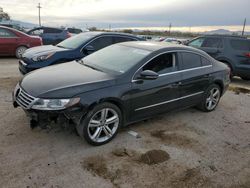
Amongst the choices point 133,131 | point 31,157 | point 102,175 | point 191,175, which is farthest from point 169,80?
point 31,157

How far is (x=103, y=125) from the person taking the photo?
381cm

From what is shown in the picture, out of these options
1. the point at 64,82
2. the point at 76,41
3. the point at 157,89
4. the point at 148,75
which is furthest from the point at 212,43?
the point at 64,82

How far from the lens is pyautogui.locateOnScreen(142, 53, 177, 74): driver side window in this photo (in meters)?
4.31

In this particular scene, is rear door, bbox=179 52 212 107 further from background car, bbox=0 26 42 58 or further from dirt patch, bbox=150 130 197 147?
background car, bbox=0 26 42 58

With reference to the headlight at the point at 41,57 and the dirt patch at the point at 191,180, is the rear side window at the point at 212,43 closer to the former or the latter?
the headlight at the point at 41,57

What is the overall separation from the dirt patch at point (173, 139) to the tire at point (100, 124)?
32.0 inches

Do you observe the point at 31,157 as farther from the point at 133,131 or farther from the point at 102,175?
the point at 133,131

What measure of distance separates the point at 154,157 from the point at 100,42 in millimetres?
4572

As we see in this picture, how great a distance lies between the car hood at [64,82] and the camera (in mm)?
3480

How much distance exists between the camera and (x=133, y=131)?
440 centimetres

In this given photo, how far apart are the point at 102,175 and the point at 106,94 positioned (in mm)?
1164

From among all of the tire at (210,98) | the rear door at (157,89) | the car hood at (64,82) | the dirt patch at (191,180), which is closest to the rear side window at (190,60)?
the rear door at (157,89)

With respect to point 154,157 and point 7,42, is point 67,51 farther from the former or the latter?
point 7,42

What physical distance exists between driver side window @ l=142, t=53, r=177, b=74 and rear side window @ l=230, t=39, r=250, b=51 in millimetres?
5998
